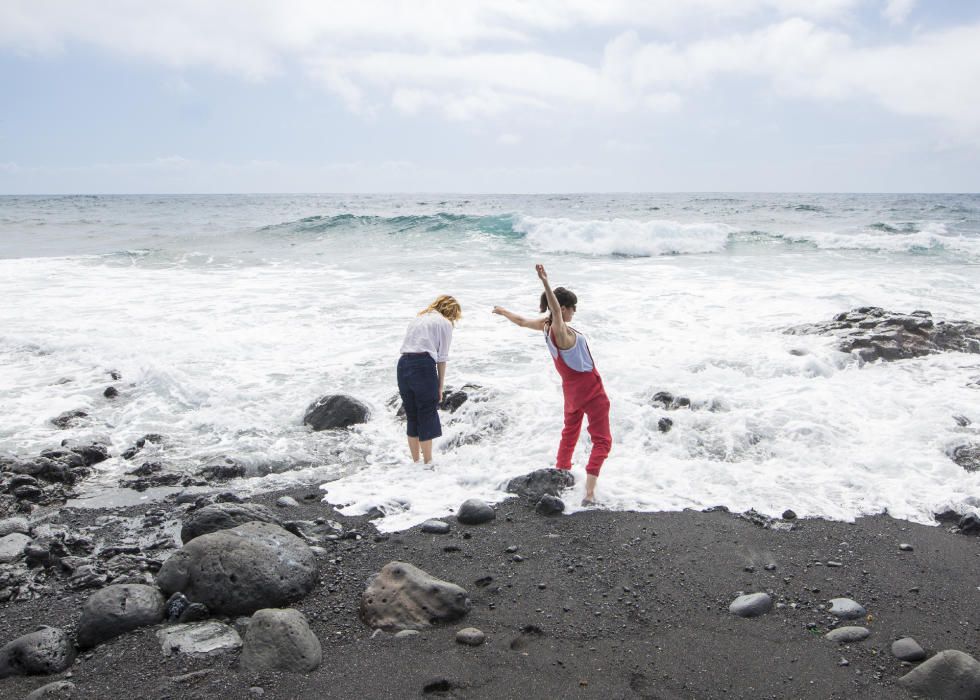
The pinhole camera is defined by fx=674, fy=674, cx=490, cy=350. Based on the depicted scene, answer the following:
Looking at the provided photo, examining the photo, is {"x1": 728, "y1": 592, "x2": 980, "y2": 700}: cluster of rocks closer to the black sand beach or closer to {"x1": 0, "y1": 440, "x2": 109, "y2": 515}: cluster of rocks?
the black sand beach

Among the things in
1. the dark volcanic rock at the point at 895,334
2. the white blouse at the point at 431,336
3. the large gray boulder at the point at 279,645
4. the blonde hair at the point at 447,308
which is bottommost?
the large gray boulder at the point at 279,645

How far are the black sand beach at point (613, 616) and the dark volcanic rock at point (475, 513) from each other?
8 cm

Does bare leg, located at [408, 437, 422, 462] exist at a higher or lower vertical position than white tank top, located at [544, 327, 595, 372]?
lower

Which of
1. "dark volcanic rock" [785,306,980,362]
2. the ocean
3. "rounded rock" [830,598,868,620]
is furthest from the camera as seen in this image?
"dark volcanic rock" [785,306,980,362]

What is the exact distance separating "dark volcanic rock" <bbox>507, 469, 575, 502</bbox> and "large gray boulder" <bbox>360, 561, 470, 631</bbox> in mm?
1613

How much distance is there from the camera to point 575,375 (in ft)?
17.5

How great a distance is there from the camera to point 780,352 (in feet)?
30.5

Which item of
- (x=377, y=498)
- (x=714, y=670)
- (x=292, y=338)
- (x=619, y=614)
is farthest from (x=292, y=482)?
(x=292, y=338)

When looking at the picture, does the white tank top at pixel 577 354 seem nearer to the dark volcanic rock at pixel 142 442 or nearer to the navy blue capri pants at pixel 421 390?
the navy blue capri pants at pixel 421 390

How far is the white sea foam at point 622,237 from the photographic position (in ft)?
84.6

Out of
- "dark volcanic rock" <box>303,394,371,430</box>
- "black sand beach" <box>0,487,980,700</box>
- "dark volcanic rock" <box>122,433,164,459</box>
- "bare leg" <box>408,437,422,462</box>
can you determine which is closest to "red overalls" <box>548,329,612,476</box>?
"black sand beach" <box>0,487,980,700</box>

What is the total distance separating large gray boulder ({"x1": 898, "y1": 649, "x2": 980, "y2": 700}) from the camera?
120 inches

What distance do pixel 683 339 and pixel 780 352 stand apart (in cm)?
147

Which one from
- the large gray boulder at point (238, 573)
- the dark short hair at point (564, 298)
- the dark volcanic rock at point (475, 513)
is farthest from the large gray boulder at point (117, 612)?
the dark short hair at point (564, 298)
